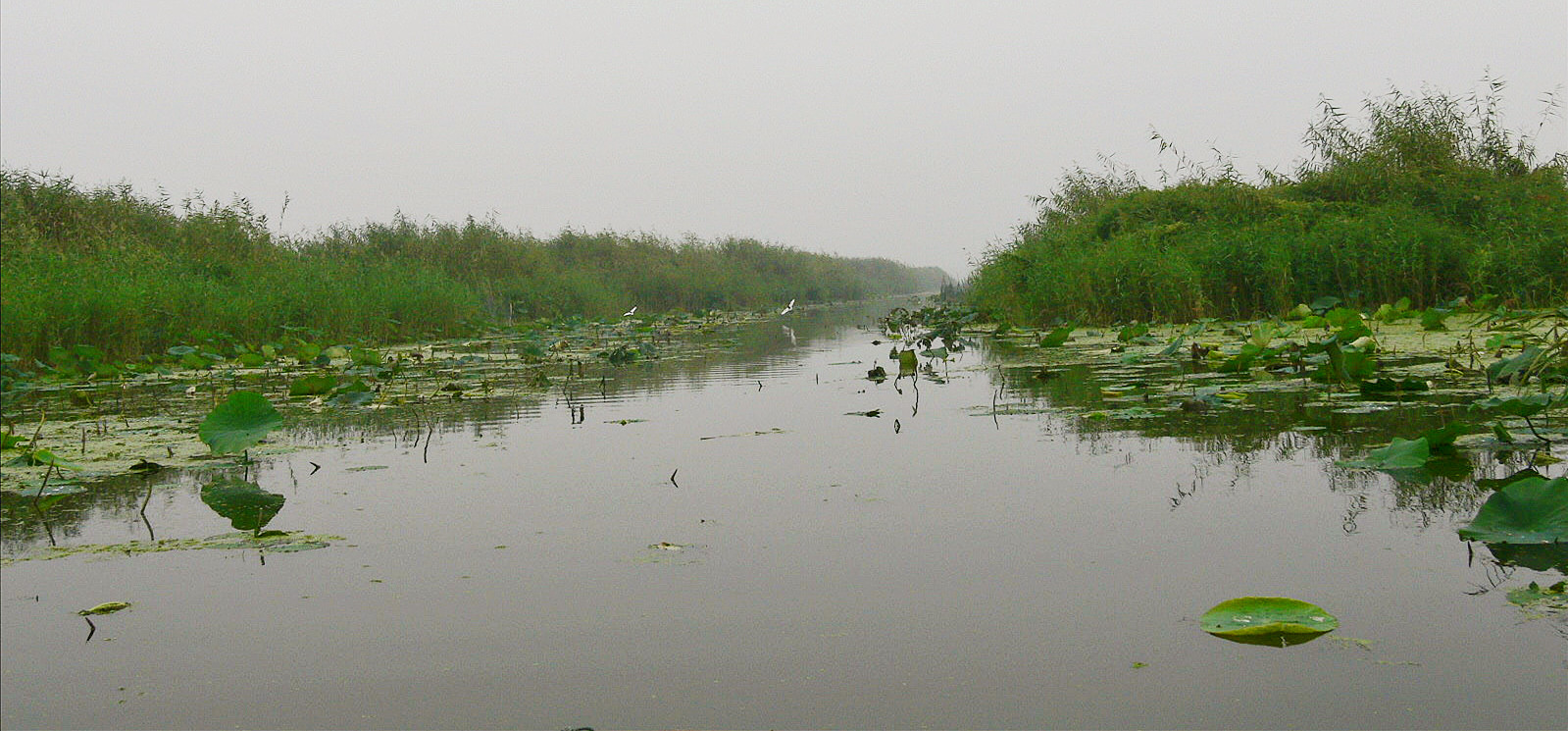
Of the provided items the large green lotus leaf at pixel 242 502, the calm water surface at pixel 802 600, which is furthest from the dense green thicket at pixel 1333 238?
the large green lotus leaf at pixel 242 502

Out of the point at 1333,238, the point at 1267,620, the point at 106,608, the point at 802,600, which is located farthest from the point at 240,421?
the point at 1333,238

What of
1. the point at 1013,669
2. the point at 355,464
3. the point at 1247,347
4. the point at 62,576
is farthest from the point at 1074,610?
the point at 1247,347

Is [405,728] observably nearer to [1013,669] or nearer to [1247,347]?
[1013,669]

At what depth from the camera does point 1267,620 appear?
1.80 m

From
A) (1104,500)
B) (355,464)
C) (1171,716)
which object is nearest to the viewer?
(1171,716)

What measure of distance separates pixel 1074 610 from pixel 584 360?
890 cm

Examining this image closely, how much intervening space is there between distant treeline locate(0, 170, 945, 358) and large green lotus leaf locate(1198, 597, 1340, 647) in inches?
378

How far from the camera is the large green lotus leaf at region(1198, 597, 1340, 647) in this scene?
177cm

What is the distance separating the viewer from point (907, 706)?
5.13 ft

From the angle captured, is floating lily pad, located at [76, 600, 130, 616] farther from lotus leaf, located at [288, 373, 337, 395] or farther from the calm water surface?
lotus leaf, located at [288, 373, 337, 395]

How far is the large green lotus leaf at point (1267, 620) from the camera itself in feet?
5.81

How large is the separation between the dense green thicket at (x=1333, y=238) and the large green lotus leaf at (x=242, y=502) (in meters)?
9.77

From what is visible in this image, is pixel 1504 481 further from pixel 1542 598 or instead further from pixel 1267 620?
pixel 1267 620

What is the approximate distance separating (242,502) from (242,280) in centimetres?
1092
